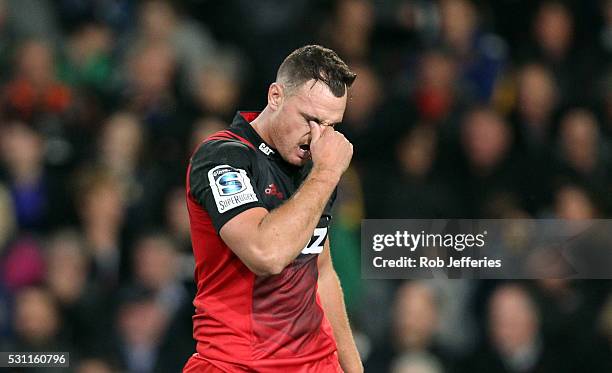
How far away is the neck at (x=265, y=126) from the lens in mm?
3096

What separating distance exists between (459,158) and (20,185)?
248 cm

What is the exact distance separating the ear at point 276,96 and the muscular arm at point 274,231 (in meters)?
0.39

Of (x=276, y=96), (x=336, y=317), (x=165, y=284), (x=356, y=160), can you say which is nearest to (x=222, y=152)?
(x=276, y=96)

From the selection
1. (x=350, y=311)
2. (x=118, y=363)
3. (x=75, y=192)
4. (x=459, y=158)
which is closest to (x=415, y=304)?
(x=350, y=311)

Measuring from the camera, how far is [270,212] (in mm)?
2797

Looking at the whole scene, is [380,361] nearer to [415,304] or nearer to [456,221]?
[415,304]

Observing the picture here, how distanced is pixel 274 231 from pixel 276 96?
0.55m

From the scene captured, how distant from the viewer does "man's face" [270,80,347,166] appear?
3000 mm

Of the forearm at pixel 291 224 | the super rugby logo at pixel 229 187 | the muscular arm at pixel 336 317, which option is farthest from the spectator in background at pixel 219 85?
the forearm at pixel 291 224

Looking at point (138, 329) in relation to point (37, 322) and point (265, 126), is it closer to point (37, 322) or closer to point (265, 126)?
point (37, 322)

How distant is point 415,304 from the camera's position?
17.8 ft

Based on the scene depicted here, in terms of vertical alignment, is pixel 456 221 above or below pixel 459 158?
below

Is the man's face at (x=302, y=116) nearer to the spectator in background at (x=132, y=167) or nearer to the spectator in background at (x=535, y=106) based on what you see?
the spectator in background at (x=132, y=167)

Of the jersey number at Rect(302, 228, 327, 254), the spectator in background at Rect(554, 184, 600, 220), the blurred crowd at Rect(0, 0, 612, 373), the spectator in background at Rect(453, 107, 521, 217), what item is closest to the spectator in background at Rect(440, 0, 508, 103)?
the blurred crowd at Rect(0, 0, 612, 373)
